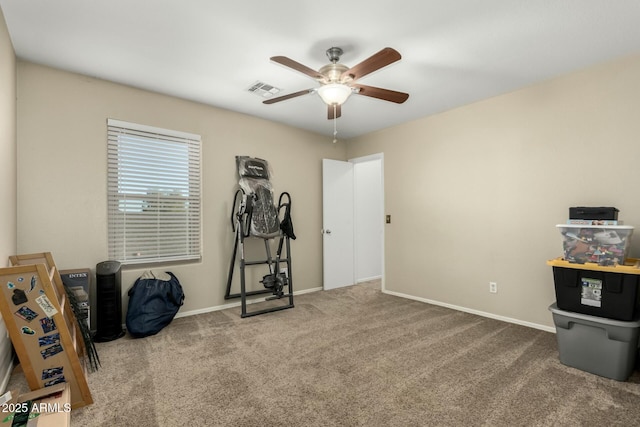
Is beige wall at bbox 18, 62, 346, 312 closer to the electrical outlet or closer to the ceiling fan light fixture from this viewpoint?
the ceiling fan light fixture

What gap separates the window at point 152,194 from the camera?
3088mm

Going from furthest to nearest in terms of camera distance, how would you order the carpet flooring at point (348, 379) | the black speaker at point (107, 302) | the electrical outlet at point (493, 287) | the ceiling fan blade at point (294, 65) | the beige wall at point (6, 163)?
the electrical outlet at point (493, 287)
the black speaker at point (107, 302)
the beige wall at point (6, 163)
the ceiling fan blade at point (294, 65)
the carpet flooring at point (348, 379)

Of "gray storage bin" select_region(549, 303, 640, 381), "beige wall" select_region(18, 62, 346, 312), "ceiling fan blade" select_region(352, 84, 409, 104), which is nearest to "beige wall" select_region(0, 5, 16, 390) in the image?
"beige wall" select_region(18, 62, 346, 312)

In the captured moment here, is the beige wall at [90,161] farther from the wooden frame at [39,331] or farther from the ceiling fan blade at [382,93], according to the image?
the ceiling fan blade at [382,93]

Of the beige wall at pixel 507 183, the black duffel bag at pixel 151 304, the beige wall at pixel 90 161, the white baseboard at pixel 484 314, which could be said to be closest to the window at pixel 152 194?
the beige wall at pixel 90 161

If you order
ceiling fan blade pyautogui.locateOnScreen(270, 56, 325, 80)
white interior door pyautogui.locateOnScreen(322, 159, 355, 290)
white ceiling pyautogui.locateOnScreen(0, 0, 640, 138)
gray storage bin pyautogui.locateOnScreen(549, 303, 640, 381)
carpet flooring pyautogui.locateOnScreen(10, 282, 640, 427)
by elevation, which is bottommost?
carpet flooring pyautogui.locateOnScreen(10, 282, 640, 427)

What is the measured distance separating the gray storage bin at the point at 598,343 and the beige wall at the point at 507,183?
30.5 inches

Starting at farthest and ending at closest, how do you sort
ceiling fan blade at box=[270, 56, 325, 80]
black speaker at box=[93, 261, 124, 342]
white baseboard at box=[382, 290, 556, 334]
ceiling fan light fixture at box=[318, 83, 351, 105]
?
white baseboard at box=[382, 290, 556, 334]
black speaker at box=[93, 261, 124, 342]
ceiling fan light fixture at box=[318, 83, 351, 105]
ceiling fan blade at box=[270, 56, 325, 80]

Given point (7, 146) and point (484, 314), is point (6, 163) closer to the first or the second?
point (7, 146)

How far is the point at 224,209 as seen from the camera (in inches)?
150

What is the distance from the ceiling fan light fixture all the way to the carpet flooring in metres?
2.07

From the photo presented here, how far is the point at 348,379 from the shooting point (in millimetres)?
2148

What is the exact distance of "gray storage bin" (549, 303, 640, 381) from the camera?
83.1 inches

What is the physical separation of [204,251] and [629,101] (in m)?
4.40
